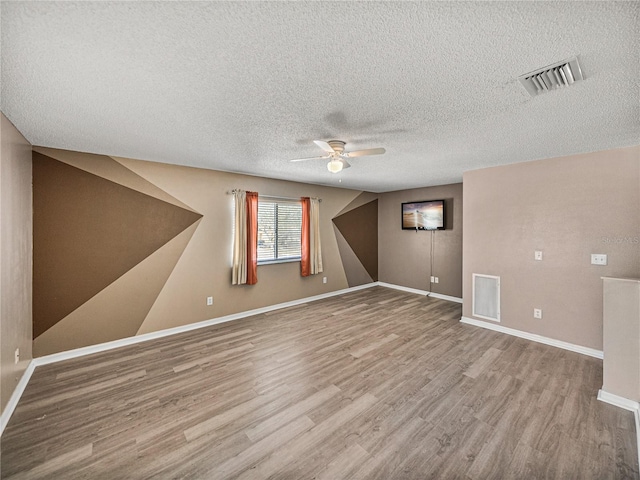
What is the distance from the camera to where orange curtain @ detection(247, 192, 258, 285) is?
4625mm

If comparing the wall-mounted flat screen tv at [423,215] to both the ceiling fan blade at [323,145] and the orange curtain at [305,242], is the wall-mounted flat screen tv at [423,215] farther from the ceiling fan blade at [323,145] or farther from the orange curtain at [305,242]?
the ceiling fan blade at [323,145]

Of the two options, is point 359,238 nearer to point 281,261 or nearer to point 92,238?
point 281,261

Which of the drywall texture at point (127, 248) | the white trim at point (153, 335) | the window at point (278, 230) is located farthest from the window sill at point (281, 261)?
the white trim at point (153, 335)

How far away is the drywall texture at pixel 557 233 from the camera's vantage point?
3.08 metres

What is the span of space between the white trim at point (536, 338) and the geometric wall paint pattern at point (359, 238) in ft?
8.88

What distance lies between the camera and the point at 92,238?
3369 millimetres

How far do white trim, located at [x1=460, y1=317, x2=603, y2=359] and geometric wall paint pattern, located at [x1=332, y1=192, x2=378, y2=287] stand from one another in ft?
8.88

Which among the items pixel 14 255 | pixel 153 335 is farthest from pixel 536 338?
pixel 14 255

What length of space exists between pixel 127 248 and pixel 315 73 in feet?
11.4

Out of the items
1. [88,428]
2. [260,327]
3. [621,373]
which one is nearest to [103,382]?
[88,428]

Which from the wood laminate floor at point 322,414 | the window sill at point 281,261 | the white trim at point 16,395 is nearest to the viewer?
the wood laminate floor at point 322,414

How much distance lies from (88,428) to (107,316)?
5.71 ft

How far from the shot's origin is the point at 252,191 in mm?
4734

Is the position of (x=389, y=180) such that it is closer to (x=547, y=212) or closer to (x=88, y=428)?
(x=547, y=212)
